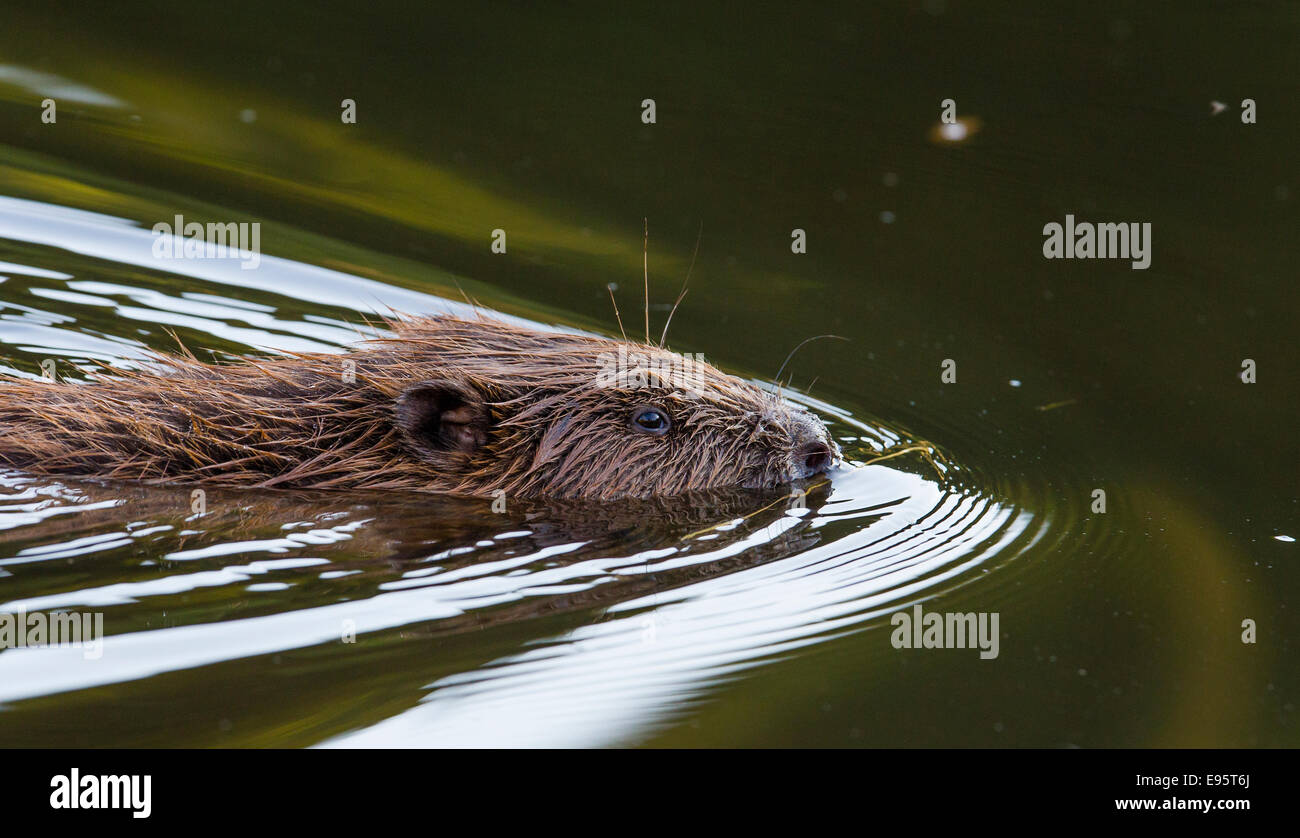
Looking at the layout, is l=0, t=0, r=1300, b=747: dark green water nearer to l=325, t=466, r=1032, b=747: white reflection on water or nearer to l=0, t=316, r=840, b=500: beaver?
l=325, t=466, r=1032, b=747: white reflection on water

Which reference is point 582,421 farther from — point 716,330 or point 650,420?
point 716,330

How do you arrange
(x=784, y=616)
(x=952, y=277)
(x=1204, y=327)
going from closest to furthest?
(x=784, y=616)
(x=1204, y=327)
(x=952, y=277)

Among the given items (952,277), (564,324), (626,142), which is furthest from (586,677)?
(626,142)

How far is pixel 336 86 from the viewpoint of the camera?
1020 cm

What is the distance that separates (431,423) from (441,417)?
0.18 ft

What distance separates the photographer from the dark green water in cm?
458

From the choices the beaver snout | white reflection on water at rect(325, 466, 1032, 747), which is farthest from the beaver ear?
the beaver snout

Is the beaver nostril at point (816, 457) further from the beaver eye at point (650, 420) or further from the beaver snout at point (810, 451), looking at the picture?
the beaver eye at point (650, 420)

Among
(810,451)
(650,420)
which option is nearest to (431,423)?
(650,420)

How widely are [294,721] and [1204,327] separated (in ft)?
18.6

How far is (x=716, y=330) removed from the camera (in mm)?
8227

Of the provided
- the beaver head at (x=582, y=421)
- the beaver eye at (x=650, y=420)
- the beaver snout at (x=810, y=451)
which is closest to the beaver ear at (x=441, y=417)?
the beaver head at (x=582, y=421)

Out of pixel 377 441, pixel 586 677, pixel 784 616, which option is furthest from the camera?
pixel 377 441

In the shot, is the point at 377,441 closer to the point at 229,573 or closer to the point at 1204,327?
the point at 229,573
